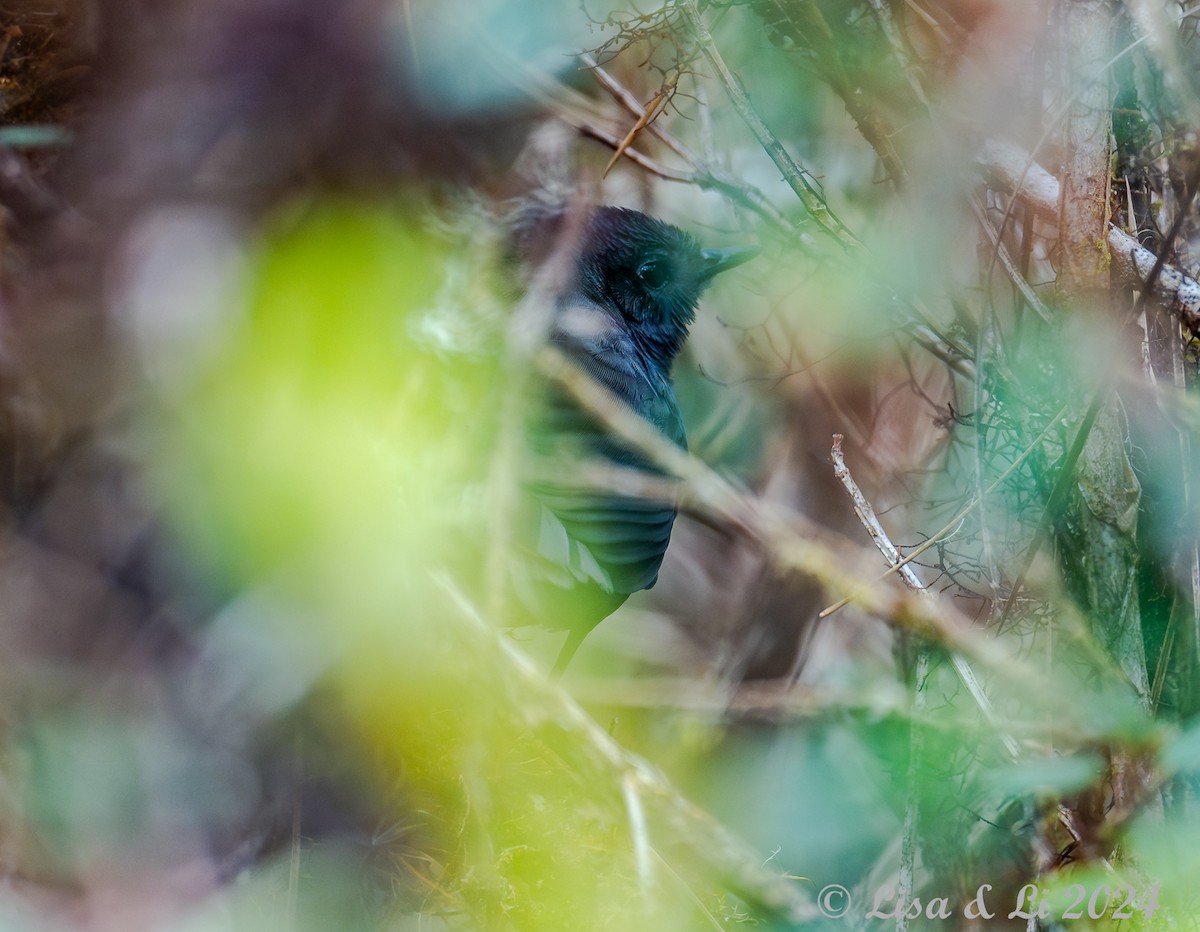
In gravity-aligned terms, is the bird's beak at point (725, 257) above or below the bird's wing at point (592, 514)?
above

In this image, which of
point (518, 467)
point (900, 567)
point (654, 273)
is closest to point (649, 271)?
point (654, 273)

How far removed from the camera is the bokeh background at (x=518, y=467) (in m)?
0.89

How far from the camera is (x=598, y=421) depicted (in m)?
1.04

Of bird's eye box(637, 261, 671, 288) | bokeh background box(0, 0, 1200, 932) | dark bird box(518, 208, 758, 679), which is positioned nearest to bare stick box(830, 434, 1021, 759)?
bokeh background box(0, 0, 1200, 932)

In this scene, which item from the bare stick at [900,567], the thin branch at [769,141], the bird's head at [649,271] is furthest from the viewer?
the bird's head at [649,271]

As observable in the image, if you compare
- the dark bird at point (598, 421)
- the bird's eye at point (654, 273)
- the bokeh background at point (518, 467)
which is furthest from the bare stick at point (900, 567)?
the bird's eye at point (654, 273)

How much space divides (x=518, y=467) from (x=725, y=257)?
0.38 meters

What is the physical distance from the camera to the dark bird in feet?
3.36

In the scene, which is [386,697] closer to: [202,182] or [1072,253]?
[202,182]

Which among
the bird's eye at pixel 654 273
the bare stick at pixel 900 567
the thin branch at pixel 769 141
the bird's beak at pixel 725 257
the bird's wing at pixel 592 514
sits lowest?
the bird's wing at pixel 592 514

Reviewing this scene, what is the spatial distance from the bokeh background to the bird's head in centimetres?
4

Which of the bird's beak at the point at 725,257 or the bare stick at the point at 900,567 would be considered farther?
the bird's beak at the point at 725,257

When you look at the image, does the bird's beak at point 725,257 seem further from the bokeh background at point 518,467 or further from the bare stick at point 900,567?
the bare stick at point 900,567

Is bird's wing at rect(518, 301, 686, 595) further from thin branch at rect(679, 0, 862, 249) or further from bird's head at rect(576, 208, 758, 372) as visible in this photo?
thin branch at rect(679, 0, 862, 249)
